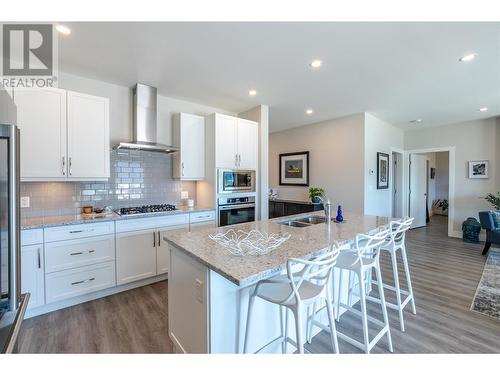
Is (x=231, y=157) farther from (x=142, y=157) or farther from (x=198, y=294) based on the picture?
(x=198, y=294)

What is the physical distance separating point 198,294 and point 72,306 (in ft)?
6.38

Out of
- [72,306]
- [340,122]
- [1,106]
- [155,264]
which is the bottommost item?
[72,306]

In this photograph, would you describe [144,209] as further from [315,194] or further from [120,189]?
[315,194]

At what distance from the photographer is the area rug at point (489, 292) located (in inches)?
93.0

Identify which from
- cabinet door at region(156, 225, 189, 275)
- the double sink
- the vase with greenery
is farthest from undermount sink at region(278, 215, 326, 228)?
the vase with greenery

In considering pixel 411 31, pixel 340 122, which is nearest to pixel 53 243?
pixel 411 31

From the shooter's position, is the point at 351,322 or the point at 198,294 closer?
the point at 198,294

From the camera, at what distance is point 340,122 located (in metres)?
4.85

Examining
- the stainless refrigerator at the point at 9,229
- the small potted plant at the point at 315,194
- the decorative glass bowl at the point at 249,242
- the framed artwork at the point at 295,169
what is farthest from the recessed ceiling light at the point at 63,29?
the framed artwork at the point at 295,169

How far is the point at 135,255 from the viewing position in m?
2.77

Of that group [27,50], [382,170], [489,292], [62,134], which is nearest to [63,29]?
[27,50]

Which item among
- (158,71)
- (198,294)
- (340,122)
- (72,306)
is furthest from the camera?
(340,122)

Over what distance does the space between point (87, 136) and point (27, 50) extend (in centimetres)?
88

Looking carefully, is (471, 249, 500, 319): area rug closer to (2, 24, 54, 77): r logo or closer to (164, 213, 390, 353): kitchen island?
(164, 213, 390, 353): kitchen island
